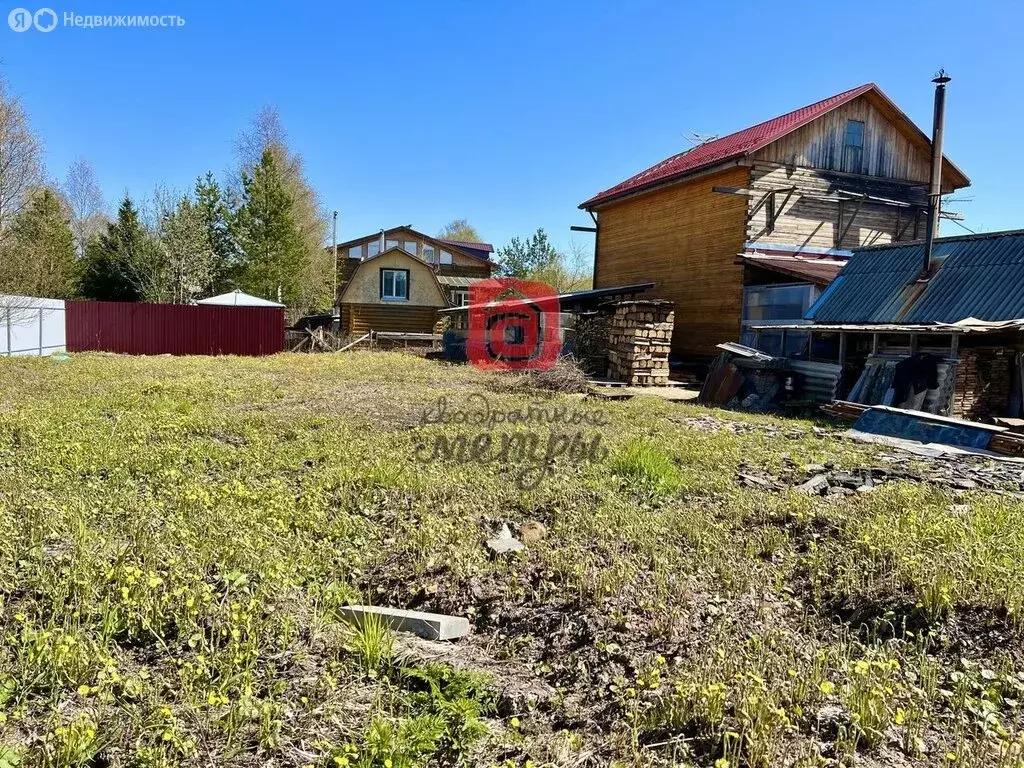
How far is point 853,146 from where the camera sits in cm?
1839

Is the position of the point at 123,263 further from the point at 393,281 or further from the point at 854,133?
the point at 854,133

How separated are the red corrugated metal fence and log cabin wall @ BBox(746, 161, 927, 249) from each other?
17.4 m

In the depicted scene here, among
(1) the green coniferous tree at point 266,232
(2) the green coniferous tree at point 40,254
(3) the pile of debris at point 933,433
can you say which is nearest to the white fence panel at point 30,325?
(2) the green coniferous tree at point 40,254

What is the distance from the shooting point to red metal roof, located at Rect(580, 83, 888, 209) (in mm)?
17516

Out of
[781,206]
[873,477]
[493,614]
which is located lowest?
[493,614]

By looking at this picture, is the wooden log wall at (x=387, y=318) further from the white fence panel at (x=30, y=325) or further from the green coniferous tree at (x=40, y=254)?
the green coniferous tree at (x=40, y=254)

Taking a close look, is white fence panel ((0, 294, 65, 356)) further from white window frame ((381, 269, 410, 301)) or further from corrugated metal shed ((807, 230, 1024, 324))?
corrugated metal shed ((807, 230, 1024, 324))

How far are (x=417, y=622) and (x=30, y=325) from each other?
2201 centimetres

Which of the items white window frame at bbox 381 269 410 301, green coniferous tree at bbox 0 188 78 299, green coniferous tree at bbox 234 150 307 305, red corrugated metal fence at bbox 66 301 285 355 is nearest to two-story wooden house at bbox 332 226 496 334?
white window frame at bbox 381 269 410 301

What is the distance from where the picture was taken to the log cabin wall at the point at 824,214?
685 inches

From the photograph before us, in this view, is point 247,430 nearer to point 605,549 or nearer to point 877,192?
point 605,549

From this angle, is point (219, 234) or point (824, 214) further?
point (219, 234)

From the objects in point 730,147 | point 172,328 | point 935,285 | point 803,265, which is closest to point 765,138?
point 730,147

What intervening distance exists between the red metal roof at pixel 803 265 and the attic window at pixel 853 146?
9.62 ft
